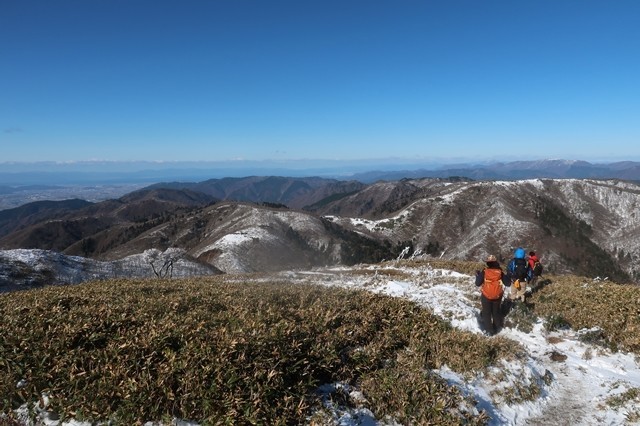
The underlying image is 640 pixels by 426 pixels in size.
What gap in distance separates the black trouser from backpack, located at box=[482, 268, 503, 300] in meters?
0.29

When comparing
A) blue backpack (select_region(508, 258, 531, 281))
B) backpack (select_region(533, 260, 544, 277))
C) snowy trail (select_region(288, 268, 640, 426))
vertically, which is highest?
blue backpack (select_region(508, 258, 531, 281))

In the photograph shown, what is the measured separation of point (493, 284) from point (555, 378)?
4.25m

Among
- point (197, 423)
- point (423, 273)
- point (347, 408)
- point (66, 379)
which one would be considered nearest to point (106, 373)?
point (66, 379)

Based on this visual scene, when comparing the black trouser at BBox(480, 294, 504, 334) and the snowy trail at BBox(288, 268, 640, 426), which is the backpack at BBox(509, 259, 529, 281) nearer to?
the snowy trail at BBox(288, 268, 640, 426)

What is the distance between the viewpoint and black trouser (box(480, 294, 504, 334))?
601 inches

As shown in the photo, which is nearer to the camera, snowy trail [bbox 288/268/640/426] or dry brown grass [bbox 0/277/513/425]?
dry brown grass [bbox 0/277/513/425]

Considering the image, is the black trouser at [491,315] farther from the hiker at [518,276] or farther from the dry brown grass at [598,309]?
the hiker at [518,276]

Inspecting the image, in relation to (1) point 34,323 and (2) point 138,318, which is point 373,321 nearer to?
(2) point 138,318

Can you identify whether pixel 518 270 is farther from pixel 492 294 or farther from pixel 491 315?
pixel 492 294

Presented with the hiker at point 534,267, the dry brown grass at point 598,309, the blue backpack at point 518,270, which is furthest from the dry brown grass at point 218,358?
the hiker at point 534,267

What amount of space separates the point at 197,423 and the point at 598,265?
209 meters

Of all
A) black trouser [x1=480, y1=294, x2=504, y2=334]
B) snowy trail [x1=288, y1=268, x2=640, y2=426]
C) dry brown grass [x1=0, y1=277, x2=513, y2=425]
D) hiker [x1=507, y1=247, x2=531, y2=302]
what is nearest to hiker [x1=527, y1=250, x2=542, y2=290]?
hiker [x1=507, y1=247, x2=531, y2=302]

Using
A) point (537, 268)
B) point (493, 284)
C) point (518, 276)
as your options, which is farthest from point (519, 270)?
point (537, 268)

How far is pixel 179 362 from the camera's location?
7691 millimetres
